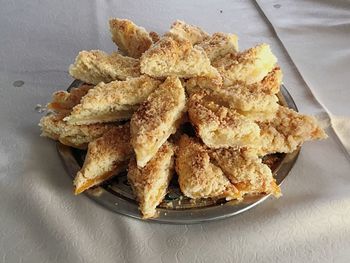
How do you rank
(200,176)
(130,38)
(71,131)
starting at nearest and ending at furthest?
(200,176)
(71,131)
(130,38)

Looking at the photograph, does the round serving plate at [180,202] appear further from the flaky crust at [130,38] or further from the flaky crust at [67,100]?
the flaky crust at [130,38]

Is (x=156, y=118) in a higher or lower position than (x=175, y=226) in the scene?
higher

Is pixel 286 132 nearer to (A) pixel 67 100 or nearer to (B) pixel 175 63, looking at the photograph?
(B) pixel 175 63

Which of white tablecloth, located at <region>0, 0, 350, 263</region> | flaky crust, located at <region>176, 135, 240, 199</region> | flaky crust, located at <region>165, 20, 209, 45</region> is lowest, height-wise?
white tablecloth, located at <region>0, 0, 350, 263</region>

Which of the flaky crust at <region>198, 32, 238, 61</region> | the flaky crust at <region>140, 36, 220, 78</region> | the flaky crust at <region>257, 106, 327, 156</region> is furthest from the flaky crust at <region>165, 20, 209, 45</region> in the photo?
the flaky crust at <region>257, 106, 327, 156</region>

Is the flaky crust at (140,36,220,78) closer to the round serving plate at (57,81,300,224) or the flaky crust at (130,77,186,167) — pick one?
the flaky crust at (130,77,186,167)

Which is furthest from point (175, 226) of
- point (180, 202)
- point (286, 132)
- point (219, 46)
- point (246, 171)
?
point (219, 46)

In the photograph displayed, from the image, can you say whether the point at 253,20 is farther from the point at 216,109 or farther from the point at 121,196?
the point at 121,196
